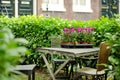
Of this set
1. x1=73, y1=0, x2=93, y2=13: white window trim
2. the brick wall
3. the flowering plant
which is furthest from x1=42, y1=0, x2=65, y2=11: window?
the flowering plant

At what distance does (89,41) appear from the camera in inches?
263

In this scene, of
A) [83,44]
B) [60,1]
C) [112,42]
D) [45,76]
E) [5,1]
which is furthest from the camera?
[60,1]

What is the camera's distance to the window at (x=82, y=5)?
18341 millimetres

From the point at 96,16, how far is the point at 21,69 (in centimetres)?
1449

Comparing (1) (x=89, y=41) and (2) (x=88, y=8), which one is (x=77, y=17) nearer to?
(2) (x=88, y=8)

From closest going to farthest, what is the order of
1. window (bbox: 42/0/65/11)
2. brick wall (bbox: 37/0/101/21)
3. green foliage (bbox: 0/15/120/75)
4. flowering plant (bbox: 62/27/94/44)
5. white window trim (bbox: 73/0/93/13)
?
flowering plant (bbox: 62/27/94/44)
green foliage (bbox: 0/15/120/75)
brick wall (bbox: 37/0/101/21)
window (bbox: 42/0/65/11)
white window trim (bbox: 73/0/93/13)

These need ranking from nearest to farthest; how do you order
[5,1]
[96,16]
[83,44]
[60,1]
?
[83,44] → [5,1] → [60,1] → [96,16]

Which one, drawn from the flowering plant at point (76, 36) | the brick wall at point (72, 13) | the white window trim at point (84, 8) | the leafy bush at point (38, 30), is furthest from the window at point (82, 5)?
the flowering plant at point (76, 36)

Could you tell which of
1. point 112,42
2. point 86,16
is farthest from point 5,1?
point 112,42

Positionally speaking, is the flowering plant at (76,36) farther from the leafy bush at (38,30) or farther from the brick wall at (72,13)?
the brick wall at (72,13)

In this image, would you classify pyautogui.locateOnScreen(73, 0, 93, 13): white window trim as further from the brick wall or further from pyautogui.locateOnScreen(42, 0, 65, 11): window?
pyautogui.locateOnScreen(42, 0, 65, 11): window

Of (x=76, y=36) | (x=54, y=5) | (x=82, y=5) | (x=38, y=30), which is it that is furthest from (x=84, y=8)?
(x=76, y=36)

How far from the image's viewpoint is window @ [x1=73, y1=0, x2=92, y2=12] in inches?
722

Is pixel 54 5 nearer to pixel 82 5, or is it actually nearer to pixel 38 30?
pixel 82 5
